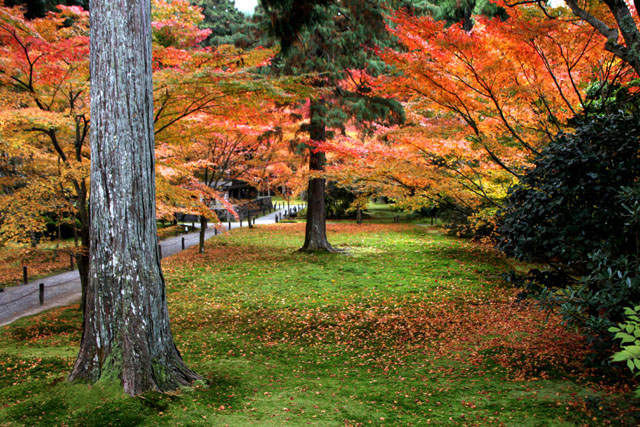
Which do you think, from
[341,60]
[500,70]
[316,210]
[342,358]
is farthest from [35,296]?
[500,70]

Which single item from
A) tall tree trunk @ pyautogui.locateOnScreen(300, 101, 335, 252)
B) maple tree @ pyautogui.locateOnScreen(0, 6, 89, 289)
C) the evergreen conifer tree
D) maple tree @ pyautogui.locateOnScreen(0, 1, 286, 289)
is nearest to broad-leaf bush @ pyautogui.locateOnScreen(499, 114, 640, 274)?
maple tree @ pyautogui.locateOnScreen(0, 1, 286, 289)

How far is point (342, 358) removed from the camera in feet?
20.0

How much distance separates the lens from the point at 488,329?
7059mm

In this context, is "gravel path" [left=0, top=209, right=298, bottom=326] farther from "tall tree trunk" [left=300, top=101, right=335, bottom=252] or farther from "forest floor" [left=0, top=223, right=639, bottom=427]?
"tall tree trunk" [left=300, top=101, right=335, bottom=252]

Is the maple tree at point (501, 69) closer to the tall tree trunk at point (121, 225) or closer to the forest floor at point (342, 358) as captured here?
the forest floor at point (342, 358)

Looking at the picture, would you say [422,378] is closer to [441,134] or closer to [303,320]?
[303,320]

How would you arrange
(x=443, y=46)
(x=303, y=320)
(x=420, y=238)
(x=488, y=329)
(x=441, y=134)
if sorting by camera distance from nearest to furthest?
1. (x=443, y=46)
2. (x=488, y=329)
3. (x=303, y=320)
4. (x=441, y=134)
5. (x=420, y=238)

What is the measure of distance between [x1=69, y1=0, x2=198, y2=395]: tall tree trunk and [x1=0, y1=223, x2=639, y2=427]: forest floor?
0.31 metres

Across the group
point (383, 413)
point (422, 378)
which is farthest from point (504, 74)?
point (383, 413)

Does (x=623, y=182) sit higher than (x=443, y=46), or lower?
lower

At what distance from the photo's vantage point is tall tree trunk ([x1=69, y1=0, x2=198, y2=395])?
3.97 metres

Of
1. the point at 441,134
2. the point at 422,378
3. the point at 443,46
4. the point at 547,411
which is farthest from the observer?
the point at 441,134

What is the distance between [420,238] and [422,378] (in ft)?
50.2

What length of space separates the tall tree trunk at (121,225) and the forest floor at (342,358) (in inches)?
12.1
